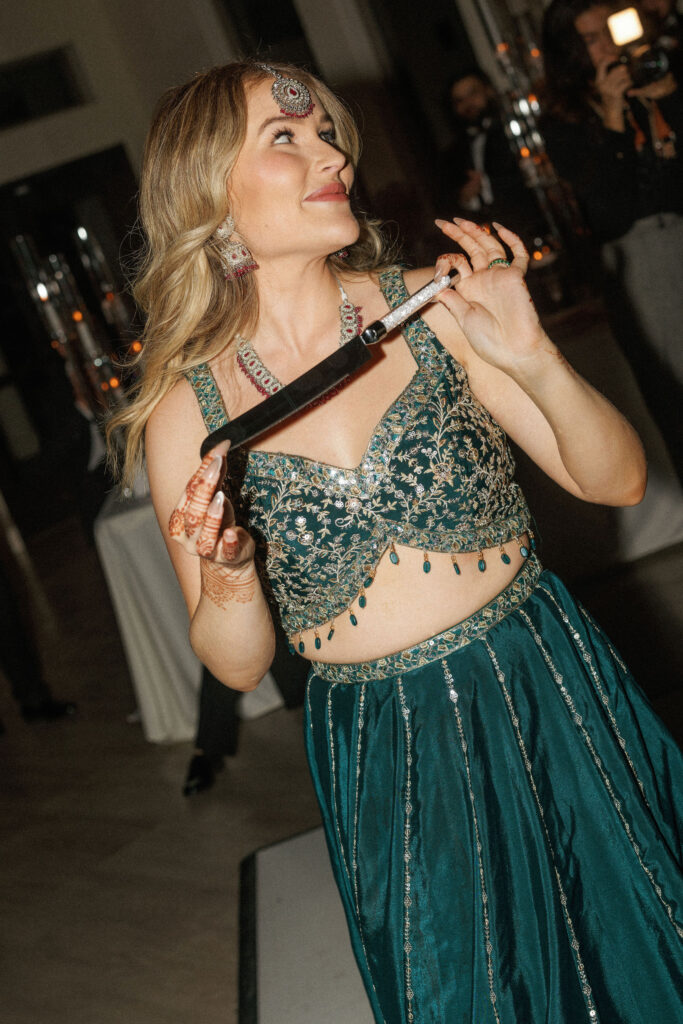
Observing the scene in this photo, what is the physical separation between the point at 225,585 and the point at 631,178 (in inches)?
96.5

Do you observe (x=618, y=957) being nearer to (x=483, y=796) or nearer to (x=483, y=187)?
(x=483, y=796)

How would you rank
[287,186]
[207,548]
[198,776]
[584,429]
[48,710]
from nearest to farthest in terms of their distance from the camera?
[207,548]
[584,429]
[287,186]
[198,776]
[48,710]

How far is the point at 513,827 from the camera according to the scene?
117cm

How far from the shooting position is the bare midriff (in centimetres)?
125

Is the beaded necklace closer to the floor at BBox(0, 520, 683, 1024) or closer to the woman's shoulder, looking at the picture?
the woman's shoulder

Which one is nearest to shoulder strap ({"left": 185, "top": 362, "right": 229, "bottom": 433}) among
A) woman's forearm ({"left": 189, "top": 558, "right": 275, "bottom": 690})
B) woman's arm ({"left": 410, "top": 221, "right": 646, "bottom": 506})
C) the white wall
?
woman's forearm ({"left": 189, "top": 558, "right": 275, "bottom": 690})

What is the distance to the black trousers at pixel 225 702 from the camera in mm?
2697

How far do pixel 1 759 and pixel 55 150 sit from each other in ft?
15.3

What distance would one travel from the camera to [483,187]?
405 centimetres

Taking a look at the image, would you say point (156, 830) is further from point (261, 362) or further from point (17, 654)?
point (261, 362)

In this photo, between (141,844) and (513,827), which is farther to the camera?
(141,844)

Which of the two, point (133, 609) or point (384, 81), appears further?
point (384, 81)

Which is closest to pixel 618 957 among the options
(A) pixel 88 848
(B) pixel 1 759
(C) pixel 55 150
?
(A) pixel 88 848

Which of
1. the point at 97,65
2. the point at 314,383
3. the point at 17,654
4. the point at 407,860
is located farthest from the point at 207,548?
the point at 97,65
